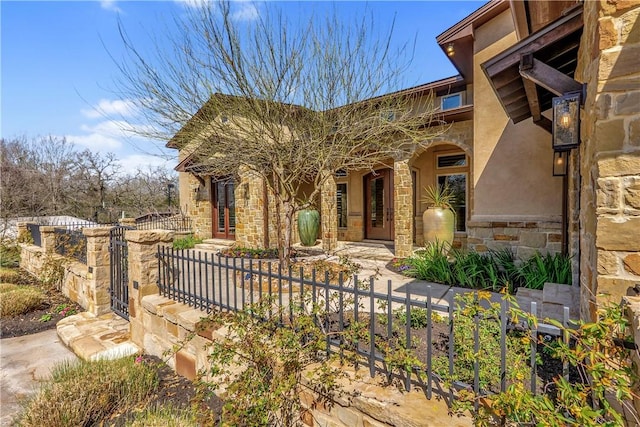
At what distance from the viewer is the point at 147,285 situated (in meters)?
4.18

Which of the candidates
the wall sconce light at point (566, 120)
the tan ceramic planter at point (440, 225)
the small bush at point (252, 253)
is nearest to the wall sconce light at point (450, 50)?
the tan ceramic planter at point (440, 225)

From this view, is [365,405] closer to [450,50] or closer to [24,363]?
[24,363]

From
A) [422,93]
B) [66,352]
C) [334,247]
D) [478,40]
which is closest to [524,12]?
[478,40]

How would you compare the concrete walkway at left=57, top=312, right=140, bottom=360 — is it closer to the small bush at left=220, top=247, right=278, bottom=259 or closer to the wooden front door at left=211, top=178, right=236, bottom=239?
the small bush at left=220, top=247, right=278, bottom=259

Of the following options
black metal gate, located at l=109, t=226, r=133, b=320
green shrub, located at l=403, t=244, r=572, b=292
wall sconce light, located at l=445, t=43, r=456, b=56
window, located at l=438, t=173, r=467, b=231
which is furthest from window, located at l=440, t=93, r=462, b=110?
black metal gate, located at l=109, t=226, r=133, b=320

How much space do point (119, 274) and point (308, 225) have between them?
539 cm

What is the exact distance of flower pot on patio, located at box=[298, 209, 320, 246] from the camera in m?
9.52

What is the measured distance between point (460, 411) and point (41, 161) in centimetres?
2420

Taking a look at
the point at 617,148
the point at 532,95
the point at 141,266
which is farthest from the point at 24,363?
the point at 532,95

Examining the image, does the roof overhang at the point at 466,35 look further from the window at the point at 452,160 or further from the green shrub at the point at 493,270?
the green shrub at the point at 493,270

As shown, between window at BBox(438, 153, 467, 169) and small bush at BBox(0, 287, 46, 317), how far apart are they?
995 centimetres

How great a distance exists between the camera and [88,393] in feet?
9.42

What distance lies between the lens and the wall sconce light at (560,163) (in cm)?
465

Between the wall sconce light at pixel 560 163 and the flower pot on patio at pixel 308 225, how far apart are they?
6.11 meters
